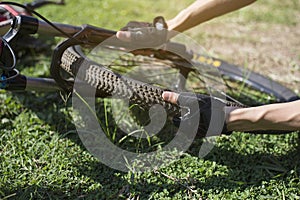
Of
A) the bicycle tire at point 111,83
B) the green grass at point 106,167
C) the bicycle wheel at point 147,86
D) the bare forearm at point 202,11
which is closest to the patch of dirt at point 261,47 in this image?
the bicycle wheel at point 147,86

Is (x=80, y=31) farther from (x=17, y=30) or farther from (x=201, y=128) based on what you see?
(x=201, y=128)

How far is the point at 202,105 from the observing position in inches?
81.4

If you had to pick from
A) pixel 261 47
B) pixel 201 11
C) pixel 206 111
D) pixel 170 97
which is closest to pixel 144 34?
pixel 201 11

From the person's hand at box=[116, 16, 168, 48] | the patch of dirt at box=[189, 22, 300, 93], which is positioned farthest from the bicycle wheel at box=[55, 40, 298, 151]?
the patch of dirt at box=[189, 22, 300, 93]

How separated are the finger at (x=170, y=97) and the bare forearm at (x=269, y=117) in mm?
270

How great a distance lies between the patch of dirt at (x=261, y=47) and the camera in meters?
3.52

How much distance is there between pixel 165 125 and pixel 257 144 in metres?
0.54

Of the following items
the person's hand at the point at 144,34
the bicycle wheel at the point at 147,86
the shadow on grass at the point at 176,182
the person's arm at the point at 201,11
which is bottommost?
the shadow on grass at the point at 176,182

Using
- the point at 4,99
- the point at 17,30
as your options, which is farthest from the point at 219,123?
the point at 4,99

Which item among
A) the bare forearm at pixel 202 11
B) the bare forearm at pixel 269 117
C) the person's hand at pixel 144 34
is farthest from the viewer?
Result: the bare forearm at pixel 202 11

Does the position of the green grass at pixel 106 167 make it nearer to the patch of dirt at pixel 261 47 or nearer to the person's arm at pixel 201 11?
the person's arm at pixel 201 11

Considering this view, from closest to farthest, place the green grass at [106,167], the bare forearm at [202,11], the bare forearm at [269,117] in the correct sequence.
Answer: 1. the bare forearm at [269,117]
2. the green grass at [106,167]
3. the bare forearm at [202,11]

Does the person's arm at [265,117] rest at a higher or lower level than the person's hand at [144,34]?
lower

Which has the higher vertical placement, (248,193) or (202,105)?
(202,105)
